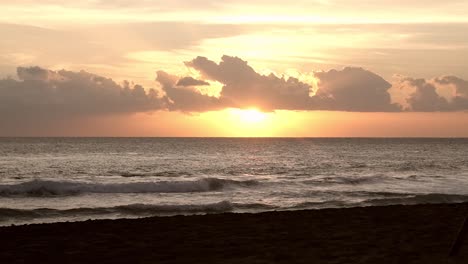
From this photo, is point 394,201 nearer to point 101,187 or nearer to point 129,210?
point 129,210

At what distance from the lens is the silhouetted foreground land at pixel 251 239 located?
11.3m

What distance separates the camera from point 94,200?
27828 mm

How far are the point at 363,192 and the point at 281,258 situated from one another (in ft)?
71.2

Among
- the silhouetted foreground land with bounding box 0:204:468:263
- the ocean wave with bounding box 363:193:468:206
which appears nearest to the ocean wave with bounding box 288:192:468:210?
the ocean wave with bounding box 363:193:468:206

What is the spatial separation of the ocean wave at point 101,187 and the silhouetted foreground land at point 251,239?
15.6 metres

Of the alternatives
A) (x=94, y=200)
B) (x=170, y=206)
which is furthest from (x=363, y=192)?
(x=94, y=200)

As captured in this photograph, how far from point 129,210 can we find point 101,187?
10.9m

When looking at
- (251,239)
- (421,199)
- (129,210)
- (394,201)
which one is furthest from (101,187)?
(251,239)

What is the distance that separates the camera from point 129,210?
23078mm

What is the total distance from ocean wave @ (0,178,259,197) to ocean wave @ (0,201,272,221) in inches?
302

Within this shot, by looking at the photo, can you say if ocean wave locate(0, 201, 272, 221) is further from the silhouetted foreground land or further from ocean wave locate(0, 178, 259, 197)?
ocean wave locate(0, 178, 259, 197)

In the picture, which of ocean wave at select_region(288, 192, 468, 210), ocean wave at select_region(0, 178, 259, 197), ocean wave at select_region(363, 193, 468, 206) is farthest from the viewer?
ocean wave at select_region(0, 178, 259, 197)

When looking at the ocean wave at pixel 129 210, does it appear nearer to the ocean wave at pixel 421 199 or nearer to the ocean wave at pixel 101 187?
the ocean wave at pixel 421 199

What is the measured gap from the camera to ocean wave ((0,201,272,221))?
71.1 ft
